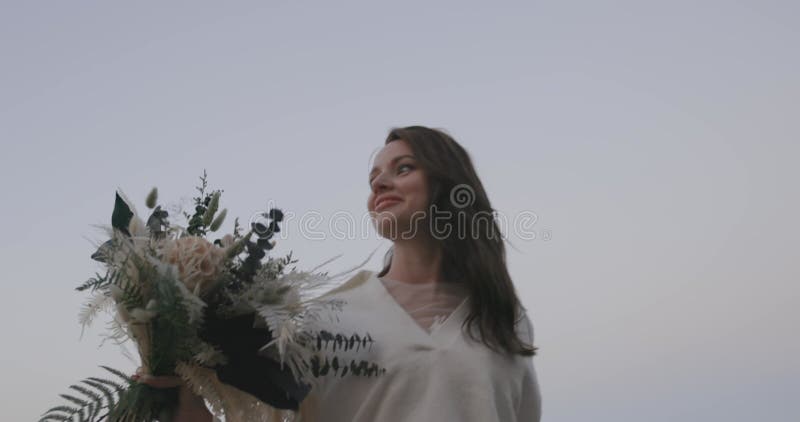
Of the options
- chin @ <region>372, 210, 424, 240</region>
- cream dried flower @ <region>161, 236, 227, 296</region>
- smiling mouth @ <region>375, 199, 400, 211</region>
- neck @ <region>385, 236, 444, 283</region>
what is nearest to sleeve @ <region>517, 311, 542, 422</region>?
neck @ <region>385, 236, 444, 283</region>

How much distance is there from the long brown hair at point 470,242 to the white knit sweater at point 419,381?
0.10 meters

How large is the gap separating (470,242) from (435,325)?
0.47 m

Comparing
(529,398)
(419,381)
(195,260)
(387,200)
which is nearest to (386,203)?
(387,200)

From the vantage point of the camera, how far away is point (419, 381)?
11.5 feet

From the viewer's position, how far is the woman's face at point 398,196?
3883 mm

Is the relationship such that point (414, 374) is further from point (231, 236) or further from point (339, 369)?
point (231, 236)

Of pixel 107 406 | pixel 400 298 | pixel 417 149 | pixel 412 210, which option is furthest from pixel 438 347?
pixel 107 406

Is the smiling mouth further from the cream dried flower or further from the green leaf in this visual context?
the green leaf

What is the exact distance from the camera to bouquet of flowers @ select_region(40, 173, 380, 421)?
2.76m

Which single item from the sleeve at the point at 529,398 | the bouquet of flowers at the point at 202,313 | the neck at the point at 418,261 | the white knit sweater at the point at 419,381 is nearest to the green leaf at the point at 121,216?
the bouquet of flowers at the point at 202,313

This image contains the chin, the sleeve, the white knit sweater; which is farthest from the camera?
the chin

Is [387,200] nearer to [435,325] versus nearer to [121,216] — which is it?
[435,325]

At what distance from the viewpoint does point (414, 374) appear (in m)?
3.51

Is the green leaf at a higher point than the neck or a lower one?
higher
